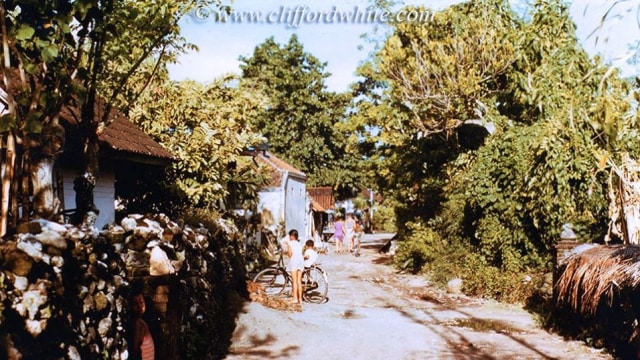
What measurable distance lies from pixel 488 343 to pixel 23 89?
27.7ft

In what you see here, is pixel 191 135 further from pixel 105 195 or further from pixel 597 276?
pixel 597 276

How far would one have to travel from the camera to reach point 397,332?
11.6 m

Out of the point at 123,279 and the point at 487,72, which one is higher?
the point at 487,72

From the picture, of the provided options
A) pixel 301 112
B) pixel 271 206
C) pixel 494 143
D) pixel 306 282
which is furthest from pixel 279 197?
pixel 306 282

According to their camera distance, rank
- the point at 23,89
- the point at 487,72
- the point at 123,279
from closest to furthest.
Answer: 1. the point at 23,89
2. the point at 123,279
3. the point at 487,72

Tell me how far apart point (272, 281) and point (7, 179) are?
11.0m

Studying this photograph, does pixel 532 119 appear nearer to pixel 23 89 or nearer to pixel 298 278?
pixel 298 278

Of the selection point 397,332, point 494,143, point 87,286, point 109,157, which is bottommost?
point 397,332

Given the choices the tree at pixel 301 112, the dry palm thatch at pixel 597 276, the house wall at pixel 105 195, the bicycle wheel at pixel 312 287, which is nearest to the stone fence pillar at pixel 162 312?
the house wall at pixel 105 195

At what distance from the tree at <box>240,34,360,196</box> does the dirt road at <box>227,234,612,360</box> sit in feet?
112

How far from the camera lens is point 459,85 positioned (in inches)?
765

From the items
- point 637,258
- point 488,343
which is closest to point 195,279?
point 488,343

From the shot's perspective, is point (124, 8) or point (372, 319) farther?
point (372, 319)

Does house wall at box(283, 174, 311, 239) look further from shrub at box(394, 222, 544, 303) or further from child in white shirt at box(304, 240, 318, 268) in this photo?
child in white shirt at box(304, 240, 318, 268)
